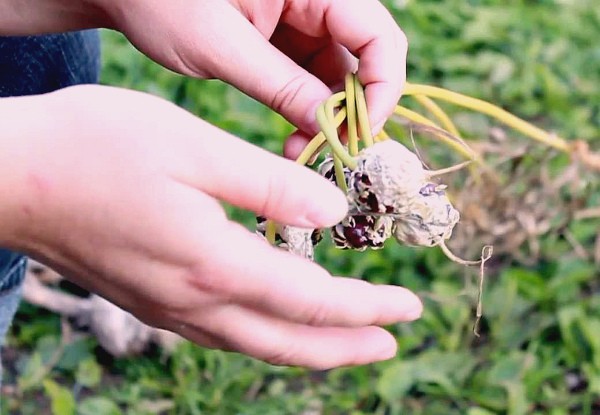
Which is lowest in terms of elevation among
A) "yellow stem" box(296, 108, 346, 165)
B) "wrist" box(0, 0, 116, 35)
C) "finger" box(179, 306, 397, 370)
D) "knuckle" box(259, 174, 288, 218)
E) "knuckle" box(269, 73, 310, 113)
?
"finger" box(179, 306, 397, 370)

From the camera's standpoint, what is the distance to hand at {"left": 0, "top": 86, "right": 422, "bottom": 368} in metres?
0.52

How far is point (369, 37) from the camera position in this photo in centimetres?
74

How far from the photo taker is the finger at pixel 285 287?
0.54 m

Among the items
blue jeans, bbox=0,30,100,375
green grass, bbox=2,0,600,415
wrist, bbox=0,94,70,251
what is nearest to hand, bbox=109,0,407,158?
blue jeans, bbox=0,30,100,375

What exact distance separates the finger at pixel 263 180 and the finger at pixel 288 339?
9 cm

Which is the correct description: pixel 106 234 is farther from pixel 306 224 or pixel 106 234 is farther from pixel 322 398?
pixel 322 398

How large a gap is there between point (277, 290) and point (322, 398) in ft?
2.22

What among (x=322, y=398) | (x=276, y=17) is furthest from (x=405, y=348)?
(x=276, y=17)

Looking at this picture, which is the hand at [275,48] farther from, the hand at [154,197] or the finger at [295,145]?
the hand at [154,197]

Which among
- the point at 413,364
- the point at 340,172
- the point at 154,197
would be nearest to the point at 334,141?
the point at 340,172

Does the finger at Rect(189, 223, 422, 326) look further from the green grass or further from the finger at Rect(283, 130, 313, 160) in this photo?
the green grass

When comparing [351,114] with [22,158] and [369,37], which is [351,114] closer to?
[369,37]

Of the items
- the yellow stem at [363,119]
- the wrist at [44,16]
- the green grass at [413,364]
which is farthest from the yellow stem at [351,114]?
the green grass at [413,364]

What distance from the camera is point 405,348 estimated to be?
4.09 feet
